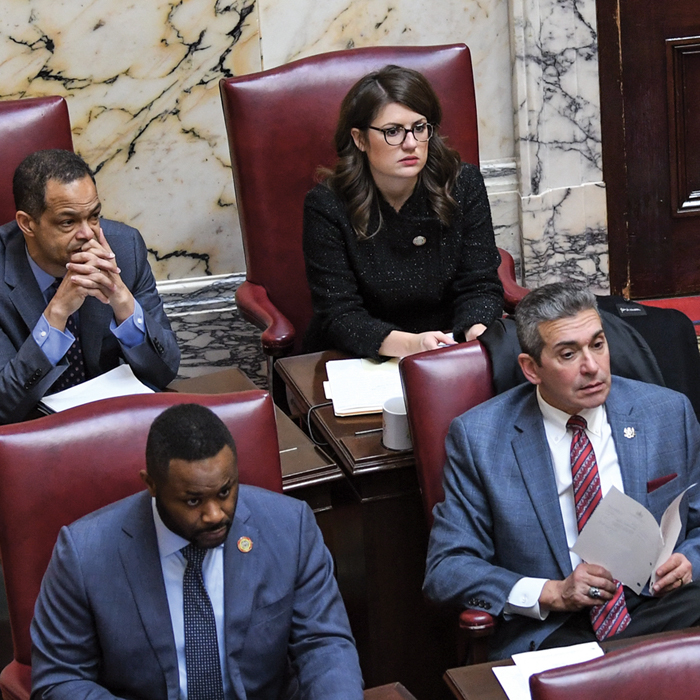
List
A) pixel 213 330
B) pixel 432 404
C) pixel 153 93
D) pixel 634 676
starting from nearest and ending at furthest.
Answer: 1. pixel 634 676
2. pixel 432 404
3. pixel 153 93
4. pixel 213 330

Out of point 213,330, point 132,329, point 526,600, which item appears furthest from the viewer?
point 213,330

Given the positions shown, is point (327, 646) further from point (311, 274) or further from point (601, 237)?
point (601, 237)

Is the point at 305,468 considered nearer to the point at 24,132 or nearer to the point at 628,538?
the point at 628,538

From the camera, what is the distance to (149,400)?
6.68 ft

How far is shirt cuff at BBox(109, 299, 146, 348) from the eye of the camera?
2.64 metres

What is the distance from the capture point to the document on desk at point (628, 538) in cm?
191

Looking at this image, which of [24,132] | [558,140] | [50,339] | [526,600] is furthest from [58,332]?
[558,140]

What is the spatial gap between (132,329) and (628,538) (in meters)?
1.27

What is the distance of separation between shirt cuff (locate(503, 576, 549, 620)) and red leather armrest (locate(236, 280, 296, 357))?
44.4 inches

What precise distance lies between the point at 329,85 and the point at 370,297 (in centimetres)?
64

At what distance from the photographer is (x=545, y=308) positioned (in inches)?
87.4

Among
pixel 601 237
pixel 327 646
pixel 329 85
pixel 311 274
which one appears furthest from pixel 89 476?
pixel 601 237

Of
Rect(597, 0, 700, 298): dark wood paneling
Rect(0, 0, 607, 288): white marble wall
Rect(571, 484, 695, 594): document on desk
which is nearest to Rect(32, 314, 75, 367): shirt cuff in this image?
Rect(0, 0, 607, 288): white marble wall

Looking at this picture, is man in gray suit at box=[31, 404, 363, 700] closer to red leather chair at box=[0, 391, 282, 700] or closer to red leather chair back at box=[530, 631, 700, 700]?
red leather chair at box=[0, 391, 282, 700]
